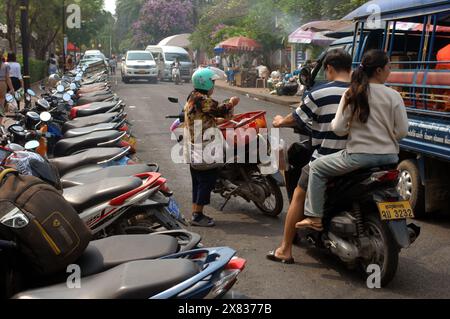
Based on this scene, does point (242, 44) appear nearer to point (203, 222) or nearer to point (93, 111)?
point (93, 111)

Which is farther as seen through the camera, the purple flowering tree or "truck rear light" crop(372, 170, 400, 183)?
the purple flowering tree

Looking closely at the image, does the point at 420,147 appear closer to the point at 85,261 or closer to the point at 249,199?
the point at 249,199

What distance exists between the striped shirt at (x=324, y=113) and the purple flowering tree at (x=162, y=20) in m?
59.9

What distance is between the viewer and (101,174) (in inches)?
197

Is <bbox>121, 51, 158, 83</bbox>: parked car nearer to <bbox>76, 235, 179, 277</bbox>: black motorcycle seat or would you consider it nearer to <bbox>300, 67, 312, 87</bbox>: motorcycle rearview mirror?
<bbox>300, 67, 312, 87</bbox>: motorcycle rearview mirror

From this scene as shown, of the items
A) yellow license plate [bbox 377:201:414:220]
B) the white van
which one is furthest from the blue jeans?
the white van

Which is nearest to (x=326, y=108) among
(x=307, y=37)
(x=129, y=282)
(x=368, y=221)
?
(x=368, y=221)

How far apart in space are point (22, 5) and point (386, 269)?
1163 cm

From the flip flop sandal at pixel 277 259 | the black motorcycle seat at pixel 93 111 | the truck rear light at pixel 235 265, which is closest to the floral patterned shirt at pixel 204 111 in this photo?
the flip flop sandal at pixel 277 259

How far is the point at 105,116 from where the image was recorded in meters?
8.52

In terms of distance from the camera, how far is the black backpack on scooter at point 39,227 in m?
2.79

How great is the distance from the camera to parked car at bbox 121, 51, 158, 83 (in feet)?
107

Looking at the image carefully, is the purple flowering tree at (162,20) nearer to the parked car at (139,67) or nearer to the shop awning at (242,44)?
the parked car at (139,67)

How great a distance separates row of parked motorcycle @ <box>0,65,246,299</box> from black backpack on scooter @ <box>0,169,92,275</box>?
24 mm
